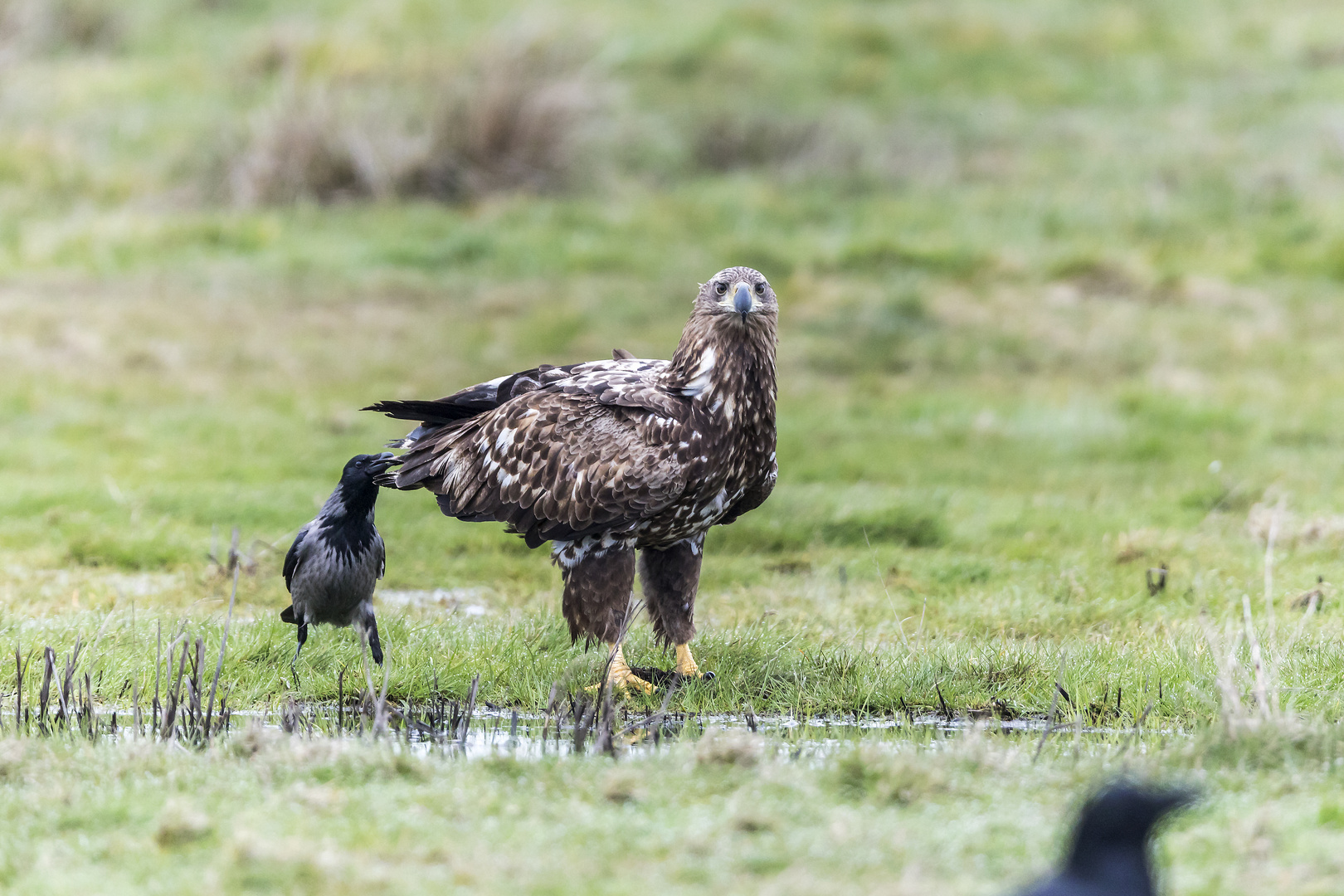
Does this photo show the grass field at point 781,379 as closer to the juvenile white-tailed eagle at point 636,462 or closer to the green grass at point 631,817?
the green grass at point 631,817

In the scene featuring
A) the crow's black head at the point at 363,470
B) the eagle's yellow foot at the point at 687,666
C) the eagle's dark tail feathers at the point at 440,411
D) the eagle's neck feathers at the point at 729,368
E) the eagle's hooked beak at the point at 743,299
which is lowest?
the eagle's yellow foot at the point at 687,666

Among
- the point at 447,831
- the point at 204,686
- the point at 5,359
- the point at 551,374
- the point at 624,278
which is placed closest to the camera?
the point at 447,831

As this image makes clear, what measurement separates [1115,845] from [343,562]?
4.26m

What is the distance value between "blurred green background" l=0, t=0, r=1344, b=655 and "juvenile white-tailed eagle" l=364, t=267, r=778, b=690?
1.23 meters

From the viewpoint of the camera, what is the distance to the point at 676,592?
23.0 feet

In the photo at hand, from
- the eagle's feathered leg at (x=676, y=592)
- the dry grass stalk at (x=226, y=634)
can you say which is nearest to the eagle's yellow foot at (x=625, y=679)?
the eagle's feathered leg at (x=676, y=592)

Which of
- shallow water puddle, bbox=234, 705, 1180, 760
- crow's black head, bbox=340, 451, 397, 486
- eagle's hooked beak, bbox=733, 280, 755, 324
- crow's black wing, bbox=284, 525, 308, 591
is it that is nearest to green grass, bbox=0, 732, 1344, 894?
shallow water puddle, bbox=234, 705, 1180, 760

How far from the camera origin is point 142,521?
9836 mm

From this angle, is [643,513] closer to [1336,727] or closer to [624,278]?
[1336,727]

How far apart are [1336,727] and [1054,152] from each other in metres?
15.0

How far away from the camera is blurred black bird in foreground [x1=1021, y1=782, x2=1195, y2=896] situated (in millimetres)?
3268

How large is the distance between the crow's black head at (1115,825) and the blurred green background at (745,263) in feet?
13.9

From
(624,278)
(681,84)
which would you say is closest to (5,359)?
(624,278)

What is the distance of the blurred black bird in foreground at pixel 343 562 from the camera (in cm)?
686
